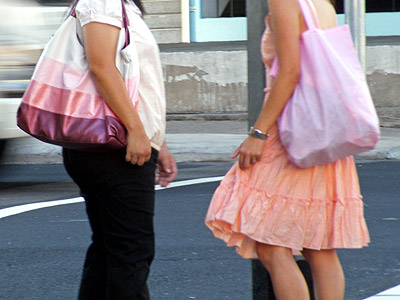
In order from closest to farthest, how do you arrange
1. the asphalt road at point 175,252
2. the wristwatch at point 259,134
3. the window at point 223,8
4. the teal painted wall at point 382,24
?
the wristwatch at point 259,134 < the asphalt road at point 175,252 < the teal painted wall at point 382,24 < the window at point 223,8

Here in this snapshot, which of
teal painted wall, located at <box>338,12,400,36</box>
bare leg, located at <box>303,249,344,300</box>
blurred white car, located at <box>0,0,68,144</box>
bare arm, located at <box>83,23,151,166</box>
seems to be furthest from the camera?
teal painted wall, located at <box>338,12,400,36</box>

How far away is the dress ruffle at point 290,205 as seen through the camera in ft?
10.4

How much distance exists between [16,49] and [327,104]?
5.19 m

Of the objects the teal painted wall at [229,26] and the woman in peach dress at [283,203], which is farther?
the teal painted wall at [229,26]

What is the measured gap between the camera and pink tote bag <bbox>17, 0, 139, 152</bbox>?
2953mm

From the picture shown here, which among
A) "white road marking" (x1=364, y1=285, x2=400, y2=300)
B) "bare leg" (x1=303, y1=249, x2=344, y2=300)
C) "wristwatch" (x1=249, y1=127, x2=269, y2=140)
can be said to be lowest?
"white road marking" (x1=364, y1=285, x2=400, y2=300)

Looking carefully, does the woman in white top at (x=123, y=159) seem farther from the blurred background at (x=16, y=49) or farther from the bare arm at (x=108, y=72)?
the blurred background at (x=16, y=49)

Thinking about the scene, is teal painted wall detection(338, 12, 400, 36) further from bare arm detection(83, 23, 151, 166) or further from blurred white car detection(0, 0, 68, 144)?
bare arm detection(83, 23, 151, 166)

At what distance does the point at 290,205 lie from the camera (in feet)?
10.4

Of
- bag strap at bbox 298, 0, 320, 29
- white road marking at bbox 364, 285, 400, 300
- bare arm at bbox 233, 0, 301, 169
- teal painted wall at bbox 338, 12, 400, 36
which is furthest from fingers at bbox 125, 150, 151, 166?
teal painted wall at bbox 338, 12, 400, 36

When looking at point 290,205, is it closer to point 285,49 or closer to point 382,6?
point 285,49

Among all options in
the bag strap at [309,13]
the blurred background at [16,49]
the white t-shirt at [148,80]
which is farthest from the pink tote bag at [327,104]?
the blurred background at [16,49]

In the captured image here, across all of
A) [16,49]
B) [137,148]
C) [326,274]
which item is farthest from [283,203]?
[16,49]

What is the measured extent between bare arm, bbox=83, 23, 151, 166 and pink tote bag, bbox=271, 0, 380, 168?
1.90 ft
